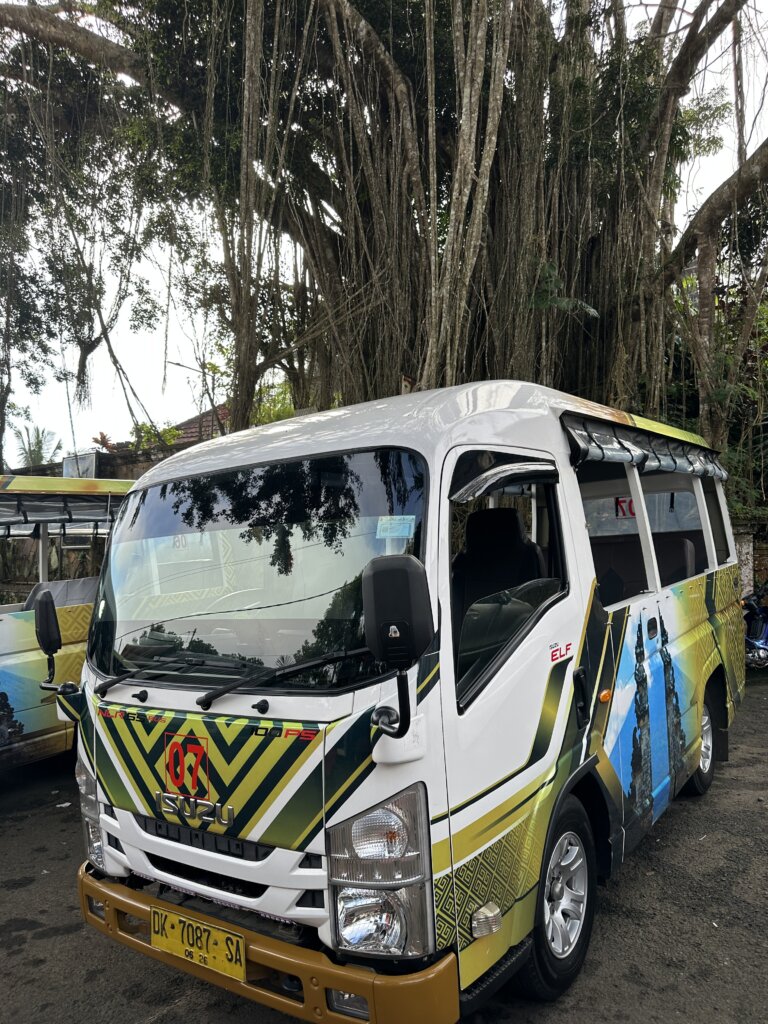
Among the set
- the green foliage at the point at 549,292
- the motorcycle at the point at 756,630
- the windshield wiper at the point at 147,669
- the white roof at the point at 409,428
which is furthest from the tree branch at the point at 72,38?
the motorcycle at the point at 756,630

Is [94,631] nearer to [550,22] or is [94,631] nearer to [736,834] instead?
[736,834]

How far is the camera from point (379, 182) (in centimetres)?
607

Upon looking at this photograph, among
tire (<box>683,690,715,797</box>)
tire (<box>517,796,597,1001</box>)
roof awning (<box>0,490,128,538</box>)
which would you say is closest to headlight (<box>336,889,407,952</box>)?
tire (<box>517,796,597,1001</box>)

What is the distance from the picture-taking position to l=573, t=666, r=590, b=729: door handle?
2.65 metres

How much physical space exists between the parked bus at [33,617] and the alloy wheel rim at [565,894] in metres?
3.38

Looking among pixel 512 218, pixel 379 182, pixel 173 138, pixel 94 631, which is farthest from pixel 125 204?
pixel 94 631

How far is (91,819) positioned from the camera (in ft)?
8.39

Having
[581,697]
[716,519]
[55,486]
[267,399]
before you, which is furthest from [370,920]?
[267,399]

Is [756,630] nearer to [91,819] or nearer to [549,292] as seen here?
[549,292]

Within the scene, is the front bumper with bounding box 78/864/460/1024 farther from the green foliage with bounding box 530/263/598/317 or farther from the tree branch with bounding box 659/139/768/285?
the tree branch with bounding box 659/139/768/285

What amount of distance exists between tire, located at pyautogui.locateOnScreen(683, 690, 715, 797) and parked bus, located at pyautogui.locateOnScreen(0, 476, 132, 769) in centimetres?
391

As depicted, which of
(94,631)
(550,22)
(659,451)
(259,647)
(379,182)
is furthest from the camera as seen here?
(550,22)

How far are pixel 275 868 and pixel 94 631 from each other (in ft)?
3.95

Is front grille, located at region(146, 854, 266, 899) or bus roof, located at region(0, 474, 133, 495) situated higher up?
bus roof, located at region(0, 474, 133, 495)
